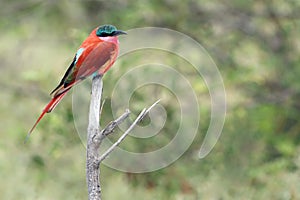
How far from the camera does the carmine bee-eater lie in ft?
12.2

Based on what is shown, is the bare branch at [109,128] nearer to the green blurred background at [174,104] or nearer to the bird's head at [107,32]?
the bird's head at [107,32]

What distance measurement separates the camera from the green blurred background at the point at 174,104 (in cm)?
699

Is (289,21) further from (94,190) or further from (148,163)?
(94,190)

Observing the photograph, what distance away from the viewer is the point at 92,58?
377 centimetres

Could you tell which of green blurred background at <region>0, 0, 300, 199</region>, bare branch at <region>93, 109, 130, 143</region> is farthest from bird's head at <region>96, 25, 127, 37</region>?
green blurred background at <region>0, 0, 300, 199</region>

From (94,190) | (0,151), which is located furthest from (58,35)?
(94,190)

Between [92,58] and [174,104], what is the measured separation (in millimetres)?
4210

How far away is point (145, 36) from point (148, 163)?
1277mm

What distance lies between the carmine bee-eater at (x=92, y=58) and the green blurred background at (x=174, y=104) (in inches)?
101

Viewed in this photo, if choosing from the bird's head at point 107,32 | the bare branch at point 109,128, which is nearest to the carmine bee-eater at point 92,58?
the bird's head at point 107,32

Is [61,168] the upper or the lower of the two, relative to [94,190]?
upper

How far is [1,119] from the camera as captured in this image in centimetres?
955

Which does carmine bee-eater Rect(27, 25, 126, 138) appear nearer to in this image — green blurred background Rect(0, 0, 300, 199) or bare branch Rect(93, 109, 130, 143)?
bare branch Rect(93, 109, 130, 143)

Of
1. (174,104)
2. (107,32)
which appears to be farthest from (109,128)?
(174,104)
